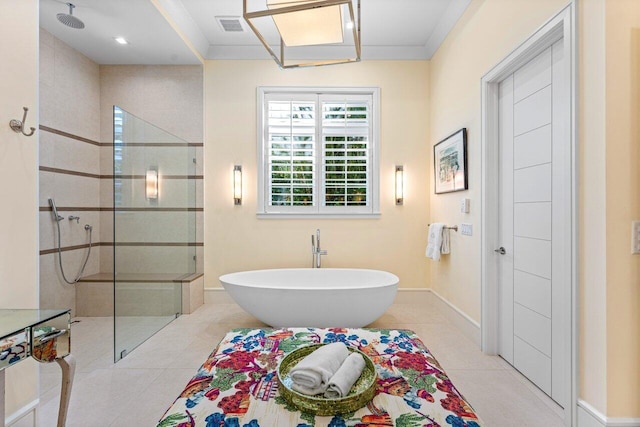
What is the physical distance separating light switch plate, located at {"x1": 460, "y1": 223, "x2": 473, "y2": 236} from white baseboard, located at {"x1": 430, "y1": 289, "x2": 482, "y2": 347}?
74cm

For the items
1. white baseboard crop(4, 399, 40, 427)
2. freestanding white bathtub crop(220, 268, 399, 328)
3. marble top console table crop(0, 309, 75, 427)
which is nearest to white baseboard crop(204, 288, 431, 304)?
freestanding white bathtub crop(220, 268, 399, 328)

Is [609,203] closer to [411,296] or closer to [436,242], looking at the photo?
[436,242]

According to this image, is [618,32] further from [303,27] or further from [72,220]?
[72,220]

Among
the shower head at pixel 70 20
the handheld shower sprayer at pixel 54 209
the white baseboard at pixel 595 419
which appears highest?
the shower head at pixel 70 20

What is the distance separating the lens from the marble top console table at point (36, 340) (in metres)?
1.25

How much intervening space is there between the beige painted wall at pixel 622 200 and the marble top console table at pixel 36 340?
2522mm

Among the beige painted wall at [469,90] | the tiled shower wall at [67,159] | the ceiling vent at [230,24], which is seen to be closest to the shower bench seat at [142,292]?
the tiled shower wall at [67,159]

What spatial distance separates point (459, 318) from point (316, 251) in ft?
5.37

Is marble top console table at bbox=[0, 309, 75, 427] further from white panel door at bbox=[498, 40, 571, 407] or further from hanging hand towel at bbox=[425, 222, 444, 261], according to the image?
hanging hand towel at bbox=[425, 222, 444, 261]

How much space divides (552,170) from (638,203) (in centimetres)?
50

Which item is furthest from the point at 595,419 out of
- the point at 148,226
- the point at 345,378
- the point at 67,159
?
the point at 67,159

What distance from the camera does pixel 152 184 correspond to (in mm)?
3051

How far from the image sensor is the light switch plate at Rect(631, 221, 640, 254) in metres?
1.52

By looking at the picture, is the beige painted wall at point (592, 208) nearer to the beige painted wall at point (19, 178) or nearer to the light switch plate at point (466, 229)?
the light switch plate at point (466, 229)
